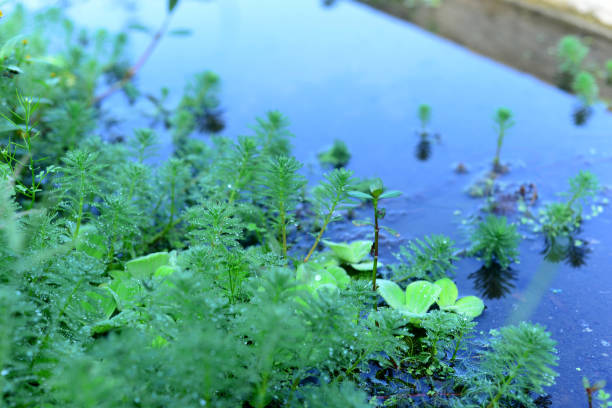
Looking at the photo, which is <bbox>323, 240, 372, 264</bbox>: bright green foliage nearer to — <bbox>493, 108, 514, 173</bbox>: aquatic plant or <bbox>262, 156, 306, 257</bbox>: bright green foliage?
<bbox>262, 156, 306, 257</bbox>: bright green foliage

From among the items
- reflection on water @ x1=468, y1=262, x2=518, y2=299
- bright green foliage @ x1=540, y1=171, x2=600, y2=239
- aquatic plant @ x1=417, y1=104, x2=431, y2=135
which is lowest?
reflection on water @ x1=468, y1=262, x2=518, y2=299

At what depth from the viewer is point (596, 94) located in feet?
8.79

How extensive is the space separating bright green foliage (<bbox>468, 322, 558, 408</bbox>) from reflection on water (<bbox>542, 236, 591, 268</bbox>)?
62 cm

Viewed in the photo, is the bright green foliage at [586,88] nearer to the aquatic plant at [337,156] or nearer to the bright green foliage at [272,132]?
the aquatic plant at [337,156]

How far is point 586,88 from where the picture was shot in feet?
8.60

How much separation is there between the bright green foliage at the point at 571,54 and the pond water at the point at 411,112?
18 cm

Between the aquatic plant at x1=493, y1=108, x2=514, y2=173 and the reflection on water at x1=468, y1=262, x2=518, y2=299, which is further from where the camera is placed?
the aquatic plant at x1=493, y1=108, x2=514, y2=173

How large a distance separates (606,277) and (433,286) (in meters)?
0.59

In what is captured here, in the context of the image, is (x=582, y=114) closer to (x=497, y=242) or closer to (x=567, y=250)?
(x=567, y=250)

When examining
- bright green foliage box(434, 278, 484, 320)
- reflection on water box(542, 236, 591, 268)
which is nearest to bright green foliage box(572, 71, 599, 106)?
reflection on water box(542, 236, 591, 268)

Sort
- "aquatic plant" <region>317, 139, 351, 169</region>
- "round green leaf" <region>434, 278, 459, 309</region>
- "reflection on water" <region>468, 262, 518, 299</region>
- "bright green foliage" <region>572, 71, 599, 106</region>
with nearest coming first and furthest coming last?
"round green leaf" <region>434, 278, 459, 309</region> → "reflection on water" <region>468, 262, 518, 299</region> → "aquatic plant" <region>317, 139, 351, 169</region> → "bright green foliage" <region>572, 71, 599, 106</region>

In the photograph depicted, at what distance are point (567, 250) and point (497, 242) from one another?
0.28 metres

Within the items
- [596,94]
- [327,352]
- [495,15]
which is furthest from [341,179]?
[495,15]

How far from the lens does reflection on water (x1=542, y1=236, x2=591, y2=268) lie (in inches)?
70.0
